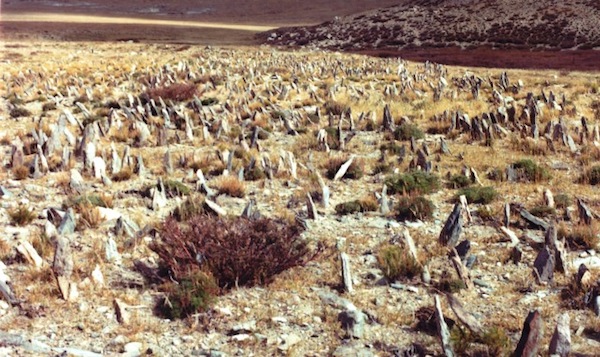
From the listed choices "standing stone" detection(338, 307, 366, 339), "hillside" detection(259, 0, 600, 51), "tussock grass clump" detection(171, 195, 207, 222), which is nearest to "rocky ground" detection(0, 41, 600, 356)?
"standing stone" detection(338, 307, 366, 339)

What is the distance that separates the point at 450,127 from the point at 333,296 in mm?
9529

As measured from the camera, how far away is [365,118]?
647 inches

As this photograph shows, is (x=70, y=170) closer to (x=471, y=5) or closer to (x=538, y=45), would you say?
(x=538, y=45)

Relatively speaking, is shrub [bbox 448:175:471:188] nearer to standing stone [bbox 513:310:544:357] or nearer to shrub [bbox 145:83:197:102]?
standing stone [bbox 513:310:544:357]

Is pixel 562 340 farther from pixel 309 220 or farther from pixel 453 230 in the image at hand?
pixel 309 220

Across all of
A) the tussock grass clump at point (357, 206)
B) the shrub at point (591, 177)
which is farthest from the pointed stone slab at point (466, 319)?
the shrub at point (591, 177)

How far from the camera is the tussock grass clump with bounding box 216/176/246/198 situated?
997 centimetres

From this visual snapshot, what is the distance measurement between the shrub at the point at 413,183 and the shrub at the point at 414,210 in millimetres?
766

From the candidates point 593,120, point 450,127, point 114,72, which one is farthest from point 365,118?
point 114,72

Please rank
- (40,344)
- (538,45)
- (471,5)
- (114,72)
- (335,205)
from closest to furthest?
(40,344), (335,205), (114,72), (538,45), (471,5)

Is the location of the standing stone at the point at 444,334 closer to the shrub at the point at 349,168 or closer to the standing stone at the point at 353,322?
the standing stone at the point at 353,322

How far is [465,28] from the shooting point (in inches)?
2462

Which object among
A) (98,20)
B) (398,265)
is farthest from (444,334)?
(98,20)

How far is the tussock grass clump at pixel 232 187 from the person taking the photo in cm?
997
